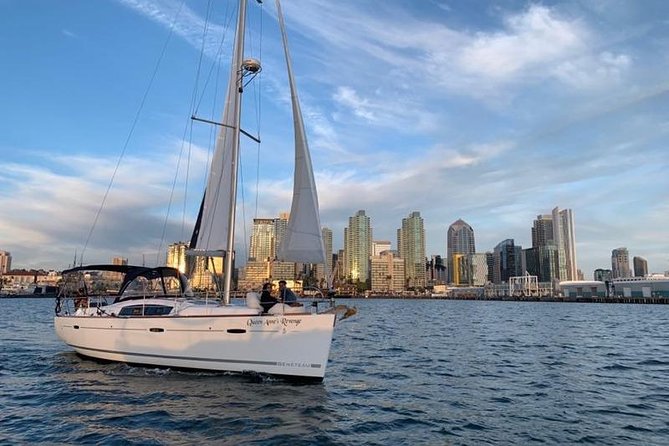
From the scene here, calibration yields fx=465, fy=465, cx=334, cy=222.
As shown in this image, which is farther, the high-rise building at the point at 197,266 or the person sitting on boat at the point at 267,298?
the high-rise building at the point at 197,266

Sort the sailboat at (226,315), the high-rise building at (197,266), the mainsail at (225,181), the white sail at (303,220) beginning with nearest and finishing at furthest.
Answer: the sailboat at (226,315)
the white sail at (303,220)
the mainsail at (225,181)
the high-rise building at (197,266)

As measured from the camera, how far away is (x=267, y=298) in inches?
604

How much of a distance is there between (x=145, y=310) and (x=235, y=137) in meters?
7.05

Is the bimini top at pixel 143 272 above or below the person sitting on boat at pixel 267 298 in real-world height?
above

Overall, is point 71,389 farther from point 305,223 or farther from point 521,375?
point 521,375

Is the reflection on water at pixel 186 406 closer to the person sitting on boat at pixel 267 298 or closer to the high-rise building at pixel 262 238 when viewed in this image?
the person sitting on boat at pixel 267 298

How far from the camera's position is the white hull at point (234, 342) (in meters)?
13.9

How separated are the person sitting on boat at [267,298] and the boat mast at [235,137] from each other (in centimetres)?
167

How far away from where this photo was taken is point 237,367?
47.8ft

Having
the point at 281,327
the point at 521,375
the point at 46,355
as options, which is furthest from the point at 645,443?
the point at 46,355

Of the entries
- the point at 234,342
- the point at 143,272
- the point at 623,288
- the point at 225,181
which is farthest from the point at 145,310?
the point at 623,288

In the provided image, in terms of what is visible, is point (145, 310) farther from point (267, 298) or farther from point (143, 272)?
point (267, 298)

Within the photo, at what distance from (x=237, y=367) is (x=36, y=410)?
A: 531cm

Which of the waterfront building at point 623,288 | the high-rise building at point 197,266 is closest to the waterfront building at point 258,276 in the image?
the high-rise building at point 197,266
